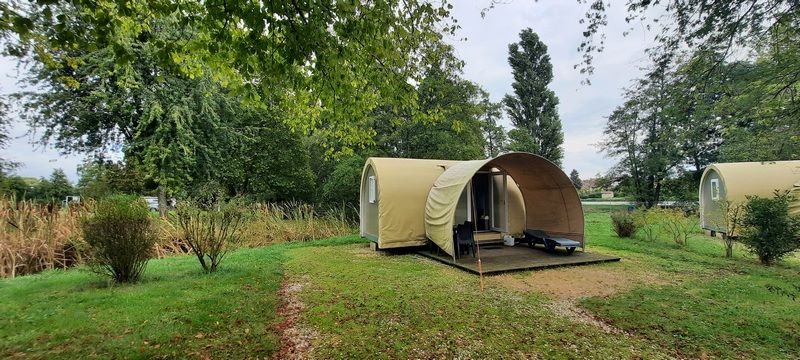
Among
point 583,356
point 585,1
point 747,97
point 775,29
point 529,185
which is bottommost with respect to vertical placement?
point 583,356

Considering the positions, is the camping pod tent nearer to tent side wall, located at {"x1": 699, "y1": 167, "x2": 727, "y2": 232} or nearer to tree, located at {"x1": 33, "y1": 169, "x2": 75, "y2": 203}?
tent side wall, located at {"x1": 699, "y1": 167, "x2": 727, "y2": 232}

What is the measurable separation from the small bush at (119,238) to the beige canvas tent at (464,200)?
5.37m

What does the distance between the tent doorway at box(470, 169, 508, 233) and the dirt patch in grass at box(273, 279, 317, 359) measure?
6.90 metres

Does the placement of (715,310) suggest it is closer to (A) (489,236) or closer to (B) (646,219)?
(A) (489,236)

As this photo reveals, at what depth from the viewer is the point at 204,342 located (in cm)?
409

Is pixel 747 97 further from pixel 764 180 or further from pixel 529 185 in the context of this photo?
pixel 764 180

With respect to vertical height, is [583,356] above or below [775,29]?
below

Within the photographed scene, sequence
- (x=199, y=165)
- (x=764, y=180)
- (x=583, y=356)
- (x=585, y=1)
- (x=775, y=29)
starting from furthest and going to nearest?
1. (x=199, y=165)
2. (x=764, y=180)
3. (x=585, y=1)
4. (x=775, y=29)
5. (x=583, y=356)

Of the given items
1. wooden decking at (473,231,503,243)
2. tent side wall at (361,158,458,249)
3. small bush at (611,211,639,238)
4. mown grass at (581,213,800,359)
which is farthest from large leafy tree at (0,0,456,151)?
small bush at (611,211,639,238)

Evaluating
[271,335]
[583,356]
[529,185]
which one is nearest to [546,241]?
[529,185]

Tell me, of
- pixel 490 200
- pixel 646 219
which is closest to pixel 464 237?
pixel 490 200

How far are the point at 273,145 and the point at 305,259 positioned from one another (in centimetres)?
1027

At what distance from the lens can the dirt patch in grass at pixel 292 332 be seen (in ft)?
13.0

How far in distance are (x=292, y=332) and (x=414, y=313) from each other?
1598 mm
